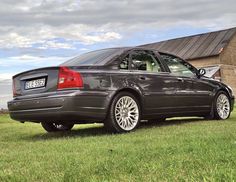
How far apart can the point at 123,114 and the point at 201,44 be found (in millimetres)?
39916

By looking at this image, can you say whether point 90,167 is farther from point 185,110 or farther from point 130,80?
point 185,110

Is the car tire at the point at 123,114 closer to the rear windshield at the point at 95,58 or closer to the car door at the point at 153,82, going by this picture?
the car door at the point at 153,82

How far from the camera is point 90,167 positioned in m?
4.34

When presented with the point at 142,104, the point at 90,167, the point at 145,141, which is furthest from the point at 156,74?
the point at 90,167

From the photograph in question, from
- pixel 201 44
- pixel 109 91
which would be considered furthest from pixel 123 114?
pixel 201 44

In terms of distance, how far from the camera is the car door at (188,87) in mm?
9281

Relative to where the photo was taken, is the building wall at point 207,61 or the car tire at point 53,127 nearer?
the car tire at point 53,127

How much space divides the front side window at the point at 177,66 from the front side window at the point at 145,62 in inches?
13.4

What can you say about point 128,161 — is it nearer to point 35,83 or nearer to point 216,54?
point 35,83

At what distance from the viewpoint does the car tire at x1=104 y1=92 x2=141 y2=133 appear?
776cm

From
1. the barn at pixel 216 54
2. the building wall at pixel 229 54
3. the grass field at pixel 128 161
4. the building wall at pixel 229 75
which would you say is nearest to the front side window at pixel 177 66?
the grass field at pixel 128 161

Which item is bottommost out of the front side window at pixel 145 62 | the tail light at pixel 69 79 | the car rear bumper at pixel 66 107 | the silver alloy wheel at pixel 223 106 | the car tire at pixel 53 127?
the car tire at pixel 53 127

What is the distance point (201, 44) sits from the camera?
4666 centimetres

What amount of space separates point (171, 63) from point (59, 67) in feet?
9.33
